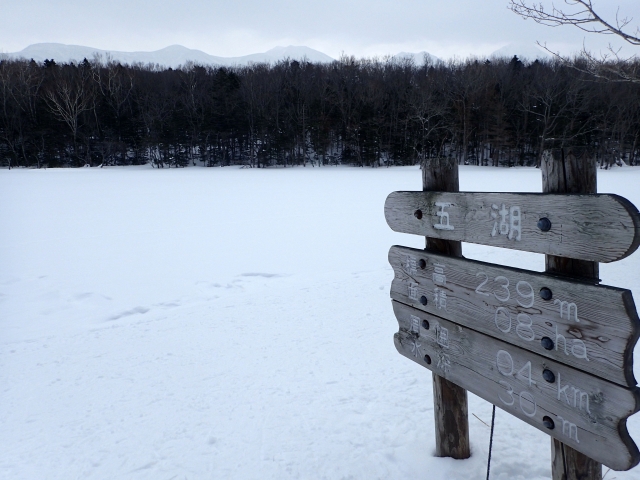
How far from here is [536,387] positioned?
180 centimetres

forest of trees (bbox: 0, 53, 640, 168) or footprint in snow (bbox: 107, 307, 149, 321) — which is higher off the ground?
forest of trees (bbox: 0, 53, 640, 168)

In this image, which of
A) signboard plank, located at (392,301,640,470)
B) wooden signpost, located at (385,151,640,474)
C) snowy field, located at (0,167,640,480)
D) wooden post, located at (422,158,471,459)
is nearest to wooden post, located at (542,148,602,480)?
wooden signpost, located at (385,151,640,474)

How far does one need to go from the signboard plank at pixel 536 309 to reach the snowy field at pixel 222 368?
4.22ft

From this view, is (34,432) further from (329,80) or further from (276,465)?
(329,80)

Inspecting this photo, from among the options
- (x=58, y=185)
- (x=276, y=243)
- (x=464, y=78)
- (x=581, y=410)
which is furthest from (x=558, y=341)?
(x=464, y=78)

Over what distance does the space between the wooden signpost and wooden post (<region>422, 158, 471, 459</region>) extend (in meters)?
0.01

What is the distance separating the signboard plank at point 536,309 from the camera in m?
1.46

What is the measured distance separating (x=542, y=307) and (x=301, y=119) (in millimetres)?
46053

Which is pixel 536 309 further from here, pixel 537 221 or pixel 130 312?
pixel 130 312

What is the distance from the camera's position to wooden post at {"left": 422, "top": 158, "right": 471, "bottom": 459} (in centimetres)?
227

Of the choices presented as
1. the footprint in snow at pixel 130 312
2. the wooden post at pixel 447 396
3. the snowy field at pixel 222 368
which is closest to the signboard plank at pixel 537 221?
the wooden post at pixel 447 396

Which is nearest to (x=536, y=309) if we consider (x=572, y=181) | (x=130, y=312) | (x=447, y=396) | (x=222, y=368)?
(x=572, y=181)

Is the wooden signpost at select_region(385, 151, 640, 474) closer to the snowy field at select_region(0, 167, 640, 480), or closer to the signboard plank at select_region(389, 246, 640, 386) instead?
the signboard plank at select_region(389, 246, 640, 386)

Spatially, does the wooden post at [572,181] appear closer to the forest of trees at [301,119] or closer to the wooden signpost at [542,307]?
the wooden signpost at [542,307]
